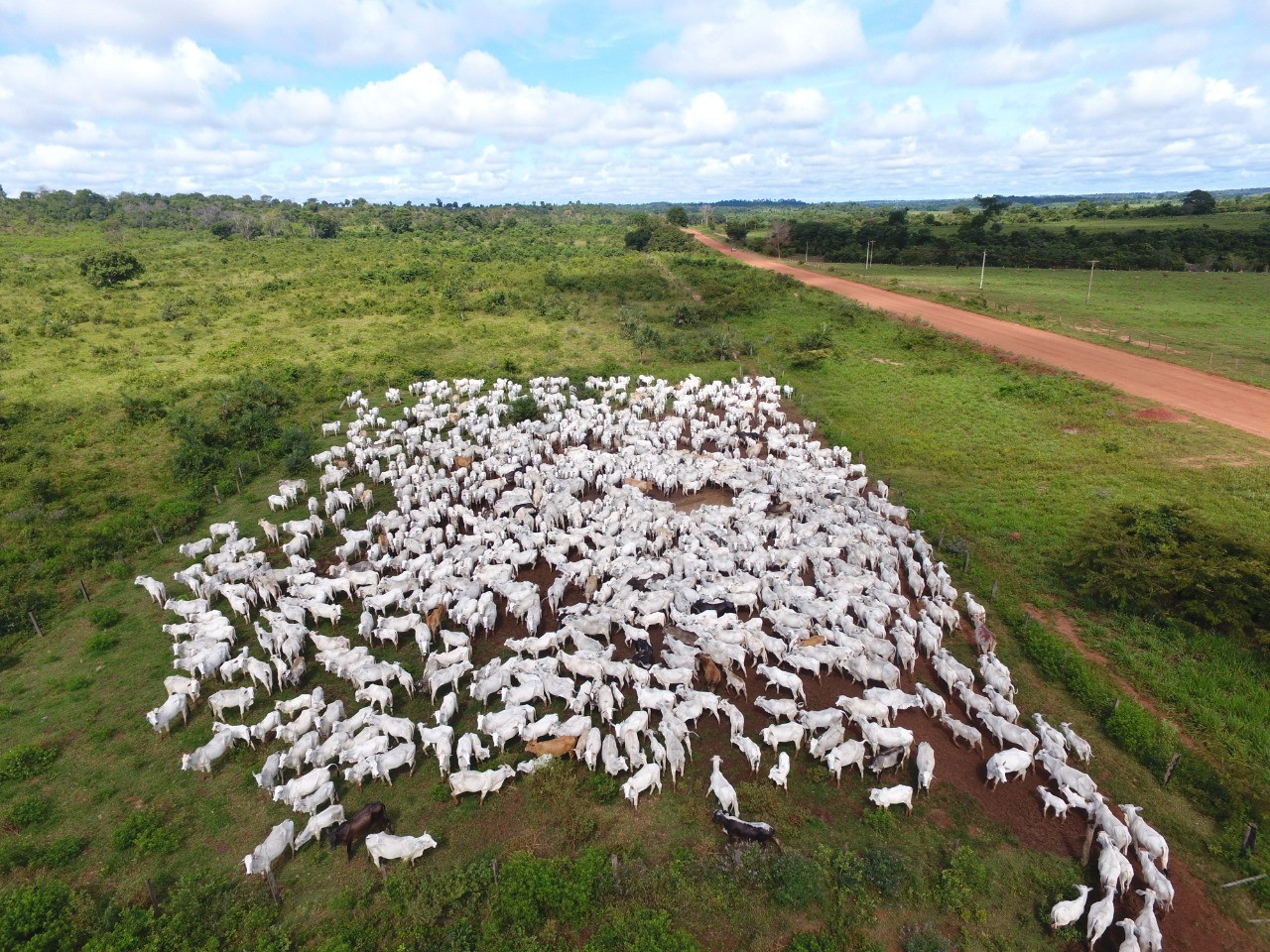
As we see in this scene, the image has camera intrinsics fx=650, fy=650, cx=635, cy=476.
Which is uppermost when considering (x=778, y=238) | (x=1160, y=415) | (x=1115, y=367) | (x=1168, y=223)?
(x=1168, y=223)

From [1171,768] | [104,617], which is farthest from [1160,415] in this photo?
[104,617]

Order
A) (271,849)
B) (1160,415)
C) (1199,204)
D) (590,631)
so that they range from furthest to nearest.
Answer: (1199,204) < (1160,415) < (590,631) < (271,849)

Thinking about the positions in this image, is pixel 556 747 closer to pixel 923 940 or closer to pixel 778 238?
pixel 923 940

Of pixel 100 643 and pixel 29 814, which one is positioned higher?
pixel 100 643

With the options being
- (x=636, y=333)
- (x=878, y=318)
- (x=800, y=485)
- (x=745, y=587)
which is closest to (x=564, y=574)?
(x=745, y=587)

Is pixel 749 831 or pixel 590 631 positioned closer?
pixel 749 831

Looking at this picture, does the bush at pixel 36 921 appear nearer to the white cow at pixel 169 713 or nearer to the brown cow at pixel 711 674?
the white cow at pixel 169 713

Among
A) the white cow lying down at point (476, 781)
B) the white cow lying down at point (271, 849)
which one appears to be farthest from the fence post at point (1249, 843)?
the white cow lying down at point (271, 849)
